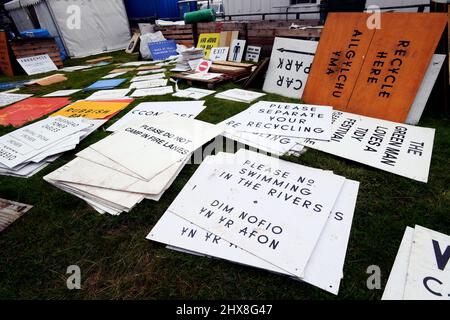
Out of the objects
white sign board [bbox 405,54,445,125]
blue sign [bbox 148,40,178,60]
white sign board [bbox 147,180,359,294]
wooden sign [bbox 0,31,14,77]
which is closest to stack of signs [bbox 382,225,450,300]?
white sign board [bbox 147,180,359,294]

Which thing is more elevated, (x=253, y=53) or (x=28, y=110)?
(x=253, y=53)

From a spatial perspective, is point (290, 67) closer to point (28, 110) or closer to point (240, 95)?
point (240, 95)

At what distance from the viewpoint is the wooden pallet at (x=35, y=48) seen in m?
6.82

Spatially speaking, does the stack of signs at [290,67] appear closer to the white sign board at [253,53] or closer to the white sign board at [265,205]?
the white sign board at [253,53]

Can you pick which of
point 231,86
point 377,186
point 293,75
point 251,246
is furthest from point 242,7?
point 251,246

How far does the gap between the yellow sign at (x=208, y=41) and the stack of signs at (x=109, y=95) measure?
7.84ft

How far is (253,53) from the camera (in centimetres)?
497

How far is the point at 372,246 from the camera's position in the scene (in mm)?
1329

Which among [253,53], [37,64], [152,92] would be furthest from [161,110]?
[37,64]

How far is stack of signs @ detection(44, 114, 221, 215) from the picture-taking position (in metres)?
1.75

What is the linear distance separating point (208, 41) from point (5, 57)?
5.87 metres

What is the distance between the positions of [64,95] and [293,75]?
13.2 feet

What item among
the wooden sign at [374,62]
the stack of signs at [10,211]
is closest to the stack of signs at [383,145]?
the wooden sign at [374,62]

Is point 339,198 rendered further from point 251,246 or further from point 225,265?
point 225,265
